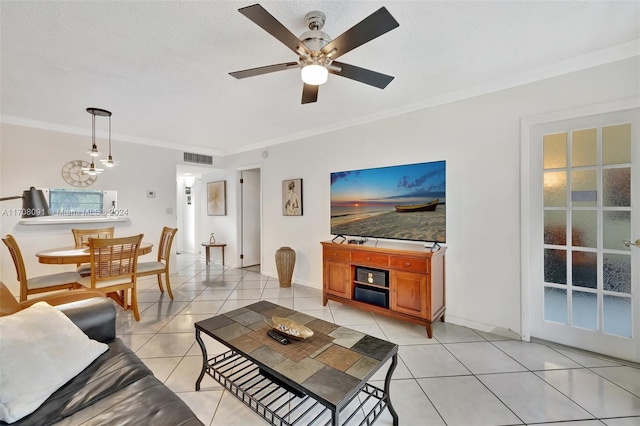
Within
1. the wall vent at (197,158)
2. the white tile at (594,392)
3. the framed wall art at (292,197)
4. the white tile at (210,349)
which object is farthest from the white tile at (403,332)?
the wall vent at (197,158)

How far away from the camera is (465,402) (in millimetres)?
1730

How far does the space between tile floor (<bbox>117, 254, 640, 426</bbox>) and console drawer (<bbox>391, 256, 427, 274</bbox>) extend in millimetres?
641

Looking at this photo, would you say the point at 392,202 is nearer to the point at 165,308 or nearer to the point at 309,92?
Result: the point at 309,92

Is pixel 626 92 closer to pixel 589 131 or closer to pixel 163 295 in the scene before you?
pixel 589 131

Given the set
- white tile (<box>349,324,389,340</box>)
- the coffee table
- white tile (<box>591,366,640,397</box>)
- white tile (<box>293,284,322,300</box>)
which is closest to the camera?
the coffee table

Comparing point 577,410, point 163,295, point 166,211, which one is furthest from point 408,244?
point 166,211

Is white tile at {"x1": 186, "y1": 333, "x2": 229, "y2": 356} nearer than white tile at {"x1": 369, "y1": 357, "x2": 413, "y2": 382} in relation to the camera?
No

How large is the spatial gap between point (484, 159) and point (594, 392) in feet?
6.41

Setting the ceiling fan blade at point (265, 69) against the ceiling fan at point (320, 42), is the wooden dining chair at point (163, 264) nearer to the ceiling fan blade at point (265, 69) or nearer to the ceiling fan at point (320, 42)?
the ceiling fan blade at point (265, 69)

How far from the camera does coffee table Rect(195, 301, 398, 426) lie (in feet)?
4.07

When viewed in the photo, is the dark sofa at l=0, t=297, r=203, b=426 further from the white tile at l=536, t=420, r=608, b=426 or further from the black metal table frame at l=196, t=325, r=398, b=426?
the white tile at l=536, t=420, r=608, b=426

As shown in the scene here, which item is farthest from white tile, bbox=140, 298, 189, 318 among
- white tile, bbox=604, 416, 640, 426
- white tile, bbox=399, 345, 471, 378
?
white tile, bbox=604, 416, 640, 426

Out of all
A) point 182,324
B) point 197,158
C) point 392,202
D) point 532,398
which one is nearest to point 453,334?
point 532,398

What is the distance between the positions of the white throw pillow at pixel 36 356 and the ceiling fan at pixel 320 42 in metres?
1.75
